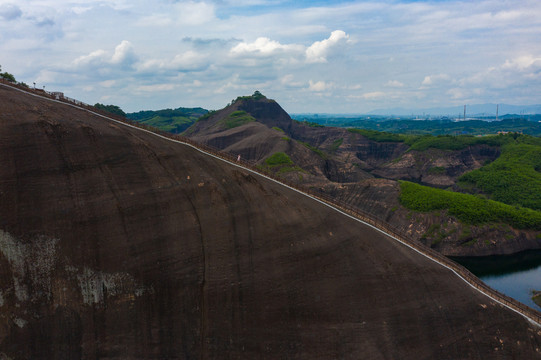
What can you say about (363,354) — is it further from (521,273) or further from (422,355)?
(521,273)

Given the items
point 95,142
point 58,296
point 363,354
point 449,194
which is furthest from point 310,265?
point 449,194

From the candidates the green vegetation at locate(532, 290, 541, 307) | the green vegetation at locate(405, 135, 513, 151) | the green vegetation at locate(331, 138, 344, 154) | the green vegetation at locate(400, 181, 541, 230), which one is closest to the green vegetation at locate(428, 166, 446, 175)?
the green vegetation at locate(405, 135, 513, 151)

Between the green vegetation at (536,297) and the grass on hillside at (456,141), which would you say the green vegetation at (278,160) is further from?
the grass on hillside at (456,141)

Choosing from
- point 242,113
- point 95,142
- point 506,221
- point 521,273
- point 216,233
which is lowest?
point 521,273

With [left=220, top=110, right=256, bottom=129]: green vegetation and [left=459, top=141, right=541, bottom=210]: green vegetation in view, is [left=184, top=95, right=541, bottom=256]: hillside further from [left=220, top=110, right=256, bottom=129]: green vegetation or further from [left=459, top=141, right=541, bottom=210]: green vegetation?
[left=459, top=141, right=541, bottom=210]: green vegetation

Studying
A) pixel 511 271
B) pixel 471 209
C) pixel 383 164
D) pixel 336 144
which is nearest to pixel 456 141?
pixel 383 164

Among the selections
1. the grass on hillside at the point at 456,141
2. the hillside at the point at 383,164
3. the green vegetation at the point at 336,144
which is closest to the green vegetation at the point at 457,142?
the grass on hillside at the point at 456,141

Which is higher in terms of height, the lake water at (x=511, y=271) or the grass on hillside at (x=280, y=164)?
the grass on hillside at (x=280, y=164)
